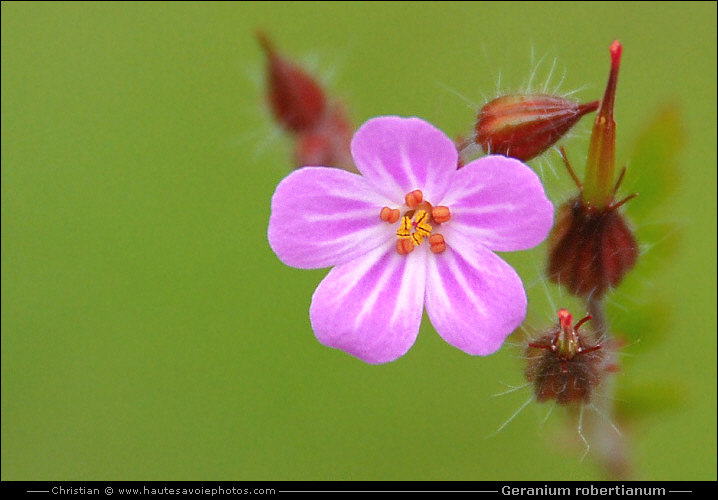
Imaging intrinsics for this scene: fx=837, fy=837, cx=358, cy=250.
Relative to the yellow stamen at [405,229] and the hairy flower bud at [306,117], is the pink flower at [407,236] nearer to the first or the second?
the yellow stamen at [405,229]

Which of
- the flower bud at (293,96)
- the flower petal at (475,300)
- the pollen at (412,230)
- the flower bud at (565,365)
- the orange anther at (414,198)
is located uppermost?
the flower bud at (293,96)

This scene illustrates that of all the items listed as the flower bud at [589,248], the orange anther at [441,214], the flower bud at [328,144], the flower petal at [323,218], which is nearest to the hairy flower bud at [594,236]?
the flower bud at [589,248]

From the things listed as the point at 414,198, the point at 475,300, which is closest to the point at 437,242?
the point at 414,198

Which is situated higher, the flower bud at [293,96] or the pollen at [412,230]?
the flower bud at [293,96]

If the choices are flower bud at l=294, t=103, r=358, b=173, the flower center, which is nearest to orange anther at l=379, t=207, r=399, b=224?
the flower center

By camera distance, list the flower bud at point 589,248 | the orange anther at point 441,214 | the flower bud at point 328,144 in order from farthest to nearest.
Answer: the flower bud at point 328,144
the orange anther at point 441,214
the flower bud at point 589,248

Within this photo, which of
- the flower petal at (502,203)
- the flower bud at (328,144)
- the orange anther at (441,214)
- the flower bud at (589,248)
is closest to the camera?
the flower petal at (502,203)

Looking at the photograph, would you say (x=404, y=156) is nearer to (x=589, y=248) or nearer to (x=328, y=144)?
(x=589, y=248)
